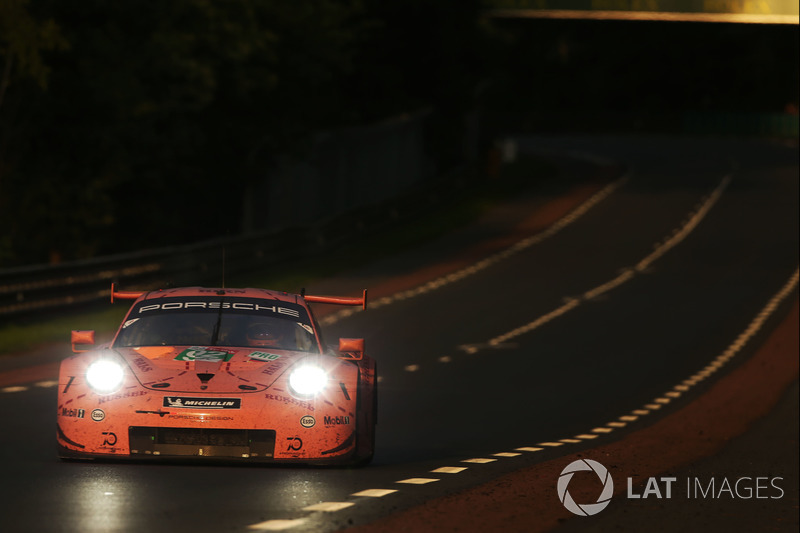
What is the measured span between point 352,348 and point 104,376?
1.89 meters

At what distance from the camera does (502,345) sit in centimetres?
2741

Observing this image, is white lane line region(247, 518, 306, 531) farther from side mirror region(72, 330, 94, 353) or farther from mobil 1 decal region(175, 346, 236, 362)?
side mirror region(72, 330, 94, 353)

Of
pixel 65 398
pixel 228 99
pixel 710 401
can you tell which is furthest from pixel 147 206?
pixel 65 398

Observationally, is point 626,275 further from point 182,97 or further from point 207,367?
point 207,367

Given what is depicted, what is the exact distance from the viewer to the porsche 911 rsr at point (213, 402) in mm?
10953

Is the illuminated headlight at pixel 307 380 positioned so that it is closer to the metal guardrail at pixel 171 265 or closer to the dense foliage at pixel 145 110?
the metal guardrail at pixel 171 265

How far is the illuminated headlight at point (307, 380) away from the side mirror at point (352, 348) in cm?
63

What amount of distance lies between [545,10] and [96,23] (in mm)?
15582

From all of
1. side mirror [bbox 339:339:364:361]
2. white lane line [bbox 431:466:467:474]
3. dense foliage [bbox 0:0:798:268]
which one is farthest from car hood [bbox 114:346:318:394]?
dense foliage [bbox 0:0:798:268]

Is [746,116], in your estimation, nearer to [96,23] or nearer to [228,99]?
[228,99]

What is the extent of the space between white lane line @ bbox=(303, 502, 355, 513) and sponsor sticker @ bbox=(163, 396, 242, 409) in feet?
4.38

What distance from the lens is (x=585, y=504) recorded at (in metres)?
10.7

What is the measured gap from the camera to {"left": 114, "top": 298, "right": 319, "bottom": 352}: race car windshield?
12.1 meters

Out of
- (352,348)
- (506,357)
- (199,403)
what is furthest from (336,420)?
(506,357)
